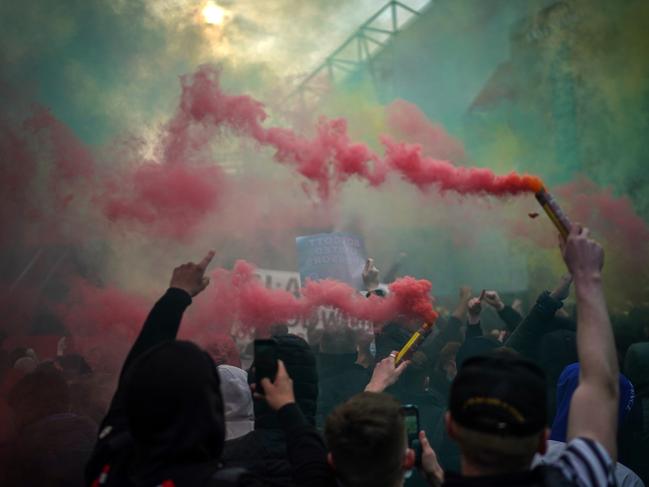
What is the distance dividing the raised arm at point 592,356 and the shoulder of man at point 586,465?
0.05 metres

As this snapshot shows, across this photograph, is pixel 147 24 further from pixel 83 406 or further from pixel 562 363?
pixel 562 363

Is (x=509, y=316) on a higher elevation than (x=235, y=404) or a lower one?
higher

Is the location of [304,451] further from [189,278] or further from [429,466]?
[189,278]

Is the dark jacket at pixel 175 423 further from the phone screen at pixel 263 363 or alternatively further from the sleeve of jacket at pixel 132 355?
the phone screen at pixel 263 363

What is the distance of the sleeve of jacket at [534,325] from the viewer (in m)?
4.48

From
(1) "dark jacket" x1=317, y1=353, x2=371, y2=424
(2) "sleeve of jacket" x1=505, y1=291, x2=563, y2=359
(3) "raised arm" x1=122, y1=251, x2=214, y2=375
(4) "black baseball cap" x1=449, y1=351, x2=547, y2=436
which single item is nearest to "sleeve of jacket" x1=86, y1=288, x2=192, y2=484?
(3) "raised arm" x1=122, y1=251, x2=214, y2=375

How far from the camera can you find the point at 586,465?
5.21ft

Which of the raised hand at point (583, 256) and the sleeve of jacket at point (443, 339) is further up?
the raised hand at point (583, 256)

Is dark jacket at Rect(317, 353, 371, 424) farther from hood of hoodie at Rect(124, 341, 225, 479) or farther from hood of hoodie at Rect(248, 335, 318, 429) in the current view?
hood of hoodie at Rect(124, 341, 225, 479)

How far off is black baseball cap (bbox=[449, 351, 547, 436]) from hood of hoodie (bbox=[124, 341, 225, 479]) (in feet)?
2.18

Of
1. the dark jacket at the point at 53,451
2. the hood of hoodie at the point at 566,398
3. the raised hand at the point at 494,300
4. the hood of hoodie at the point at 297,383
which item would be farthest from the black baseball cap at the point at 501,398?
the raised hand at the point at 494,300

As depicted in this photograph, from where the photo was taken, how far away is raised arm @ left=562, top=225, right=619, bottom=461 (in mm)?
1702

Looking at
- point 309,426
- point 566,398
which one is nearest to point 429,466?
point 309,426

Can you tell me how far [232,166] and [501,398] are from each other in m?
6.78
